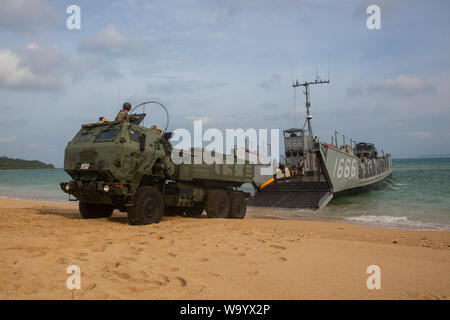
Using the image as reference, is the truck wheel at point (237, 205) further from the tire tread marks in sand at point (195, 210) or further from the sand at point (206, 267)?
the sand at point (206, 267)

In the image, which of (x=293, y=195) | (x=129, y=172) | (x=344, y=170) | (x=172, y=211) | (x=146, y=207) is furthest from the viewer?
(x=344, y=170)

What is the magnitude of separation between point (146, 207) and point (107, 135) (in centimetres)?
186

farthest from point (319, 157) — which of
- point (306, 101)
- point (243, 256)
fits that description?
point (243, 256)

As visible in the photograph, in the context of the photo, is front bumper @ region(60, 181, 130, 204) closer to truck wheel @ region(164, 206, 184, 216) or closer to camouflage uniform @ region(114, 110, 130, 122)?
camouflage uniform @ region(114, 110, 130, 122)

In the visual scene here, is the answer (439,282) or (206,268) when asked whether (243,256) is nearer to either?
(206,268)

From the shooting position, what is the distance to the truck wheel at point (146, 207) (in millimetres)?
7441

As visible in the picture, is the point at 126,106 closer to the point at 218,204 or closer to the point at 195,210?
the point at 218,204

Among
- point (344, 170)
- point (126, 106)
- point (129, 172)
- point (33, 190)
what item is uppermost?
point (126, 106)

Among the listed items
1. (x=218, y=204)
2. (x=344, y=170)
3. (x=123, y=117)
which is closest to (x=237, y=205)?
(x=218, y=204)

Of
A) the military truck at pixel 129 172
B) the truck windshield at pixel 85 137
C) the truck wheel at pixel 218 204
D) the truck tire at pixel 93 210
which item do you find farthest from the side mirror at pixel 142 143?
the truck wheel at pixel 218 204

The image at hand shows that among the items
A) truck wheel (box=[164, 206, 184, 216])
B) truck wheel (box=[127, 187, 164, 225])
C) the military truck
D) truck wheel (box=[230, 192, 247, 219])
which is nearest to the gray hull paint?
truck wheel (box=[230, 192, 247, 219])

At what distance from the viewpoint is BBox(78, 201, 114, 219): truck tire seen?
8.50 m

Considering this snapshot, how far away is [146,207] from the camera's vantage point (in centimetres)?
777

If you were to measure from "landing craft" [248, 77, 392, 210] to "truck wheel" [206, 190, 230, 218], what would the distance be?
5307 millimetres
